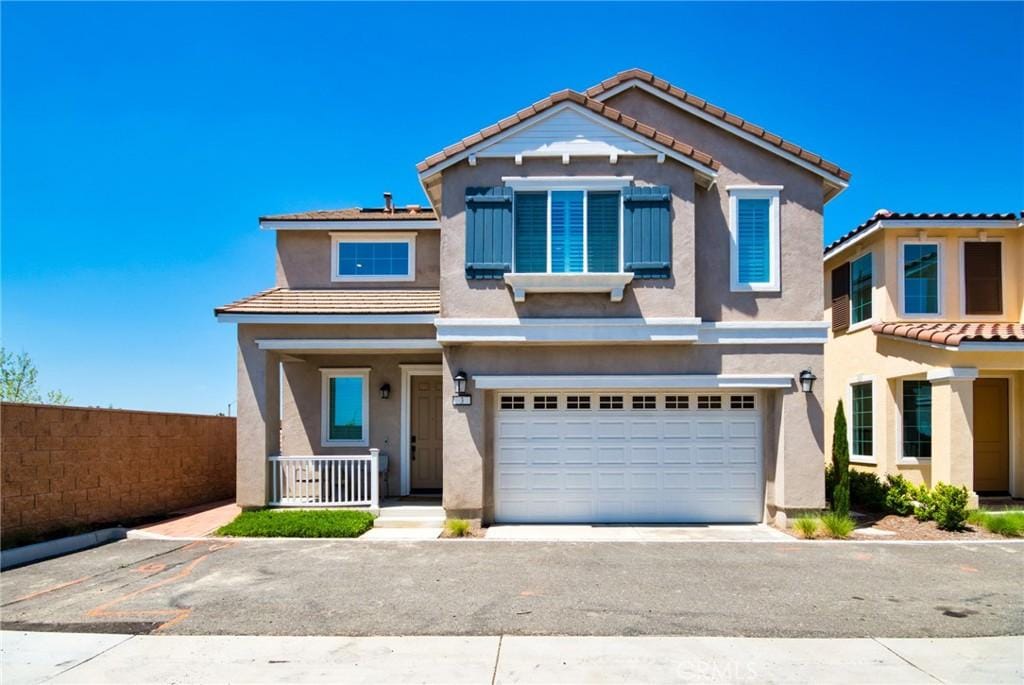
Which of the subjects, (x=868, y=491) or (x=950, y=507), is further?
(x=868, y=491)

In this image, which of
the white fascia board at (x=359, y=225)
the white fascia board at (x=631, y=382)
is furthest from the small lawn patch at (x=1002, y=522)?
the white fascia board at (x=359, y=225)

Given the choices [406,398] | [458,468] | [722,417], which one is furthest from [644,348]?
[406,398]

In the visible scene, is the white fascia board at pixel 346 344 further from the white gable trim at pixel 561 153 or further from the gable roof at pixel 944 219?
the gable roof at pixel 944 219

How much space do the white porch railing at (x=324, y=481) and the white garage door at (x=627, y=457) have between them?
8.22 ft

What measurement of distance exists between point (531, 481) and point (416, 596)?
4429mm

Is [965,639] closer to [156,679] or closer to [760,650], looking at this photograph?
[760,650]

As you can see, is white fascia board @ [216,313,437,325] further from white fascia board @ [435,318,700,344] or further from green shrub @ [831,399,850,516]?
green shrub @ [831,399,850,516]

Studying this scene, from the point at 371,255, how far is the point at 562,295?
520 cm

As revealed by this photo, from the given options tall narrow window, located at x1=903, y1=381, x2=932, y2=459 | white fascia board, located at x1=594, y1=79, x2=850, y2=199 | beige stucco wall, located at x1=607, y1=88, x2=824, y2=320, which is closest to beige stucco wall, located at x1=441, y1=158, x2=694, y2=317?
beige stucco wall, located at x1=607, y1=88, x2=824, y2=320

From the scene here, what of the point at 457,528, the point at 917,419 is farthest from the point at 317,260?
the point at 917,419

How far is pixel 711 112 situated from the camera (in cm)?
1176

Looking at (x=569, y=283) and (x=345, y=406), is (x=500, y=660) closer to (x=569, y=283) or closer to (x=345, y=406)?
(x=569, y=283)

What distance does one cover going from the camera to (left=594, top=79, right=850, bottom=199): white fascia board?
1138 cm

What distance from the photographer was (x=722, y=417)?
38.2 ft
